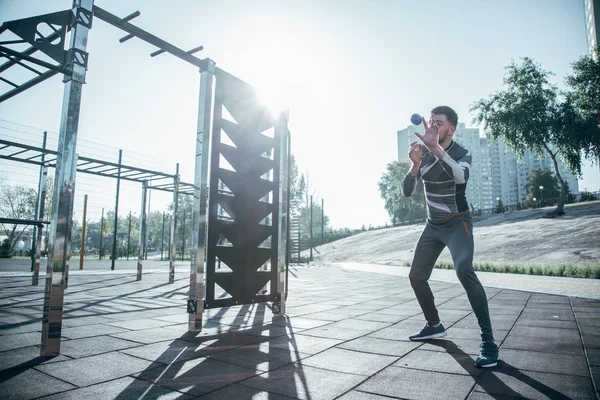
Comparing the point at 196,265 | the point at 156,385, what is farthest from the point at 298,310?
the point at 156,385

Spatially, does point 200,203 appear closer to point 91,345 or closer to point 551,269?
point 91,345

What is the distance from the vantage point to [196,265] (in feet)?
12.1

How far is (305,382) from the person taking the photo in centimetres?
212

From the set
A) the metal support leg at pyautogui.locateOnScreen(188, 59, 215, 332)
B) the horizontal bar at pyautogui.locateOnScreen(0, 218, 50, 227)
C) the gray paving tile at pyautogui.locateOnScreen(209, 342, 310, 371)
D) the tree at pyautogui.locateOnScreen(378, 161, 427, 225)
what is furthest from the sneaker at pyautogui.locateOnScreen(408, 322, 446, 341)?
the tree at pyautogui.locateOnScreen(378, 161, 427, 225)

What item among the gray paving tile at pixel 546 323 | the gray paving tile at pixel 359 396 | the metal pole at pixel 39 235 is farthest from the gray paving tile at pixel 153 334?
the metal pole at pixel 39 235

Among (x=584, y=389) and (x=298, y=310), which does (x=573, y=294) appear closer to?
(x=298, y=310)

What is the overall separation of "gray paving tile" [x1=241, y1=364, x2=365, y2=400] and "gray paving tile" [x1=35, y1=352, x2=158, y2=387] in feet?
2.75

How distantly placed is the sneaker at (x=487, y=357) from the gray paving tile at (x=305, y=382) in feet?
2.88

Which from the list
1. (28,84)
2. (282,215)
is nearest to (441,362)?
(282,215)

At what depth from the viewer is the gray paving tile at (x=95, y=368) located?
2.14 m

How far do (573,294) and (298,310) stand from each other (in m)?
5.35

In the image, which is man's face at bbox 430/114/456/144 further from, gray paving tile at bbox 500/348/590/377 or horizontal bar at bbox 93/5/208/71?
horizontal bar at bbox 93/5/208/71

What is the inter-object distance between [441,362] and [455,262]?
0.80 metres

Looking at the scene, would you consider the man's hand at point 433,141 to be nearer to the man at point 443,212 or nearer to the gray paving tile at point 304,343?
the man at point 443,212
